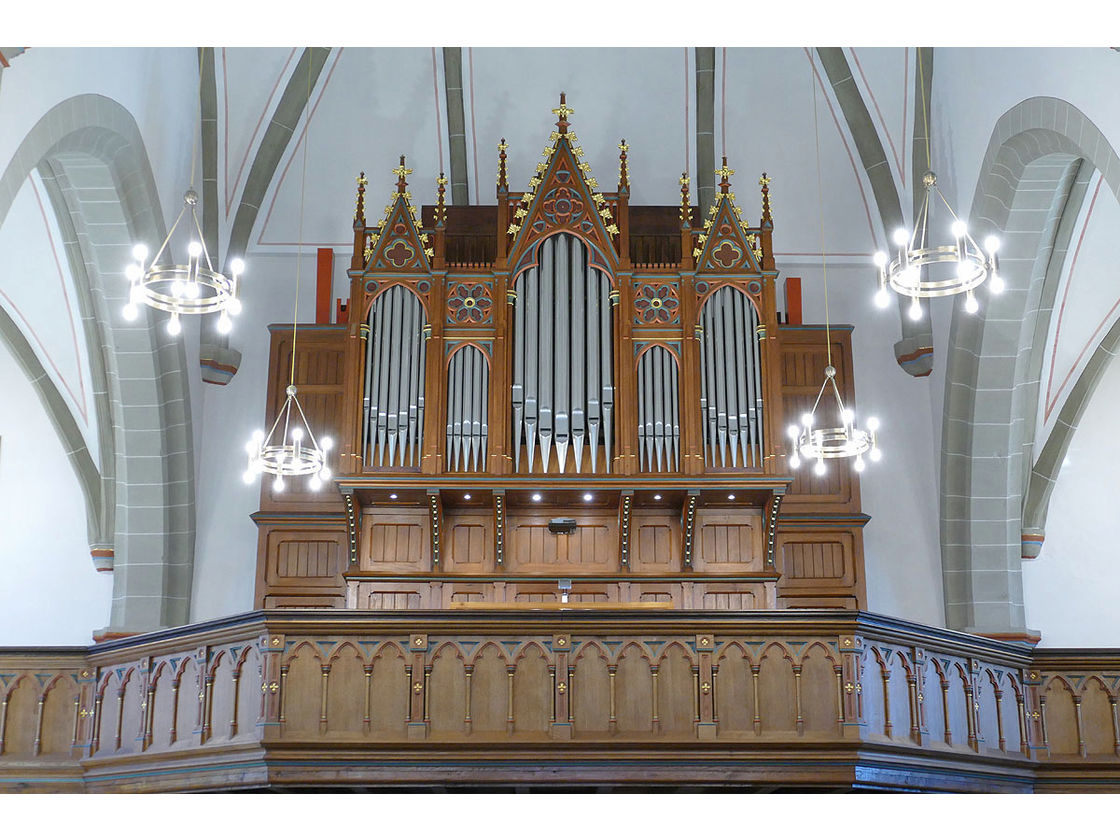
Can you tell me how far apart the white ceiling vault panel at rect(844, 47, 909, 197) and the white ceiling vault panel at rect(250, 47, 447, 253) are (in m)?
5.33

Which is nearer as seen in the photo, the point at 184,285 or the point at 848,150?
the point at 184,285

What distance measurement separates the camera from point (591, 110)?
16766 millimetres

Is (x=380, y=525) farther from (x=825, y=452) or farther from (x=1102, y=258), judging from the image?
(x=1102, y=258)

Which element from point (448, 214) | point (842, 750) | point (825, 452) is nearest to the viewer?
point (842, 750)

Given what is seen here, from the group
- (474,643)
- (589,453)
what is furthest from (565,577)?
(474,643)

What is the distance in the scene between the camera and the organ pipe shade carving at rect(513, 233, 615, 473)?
45.8 ft

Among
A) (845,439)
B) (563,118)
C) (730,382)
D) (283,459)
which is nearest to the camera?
(845,439)

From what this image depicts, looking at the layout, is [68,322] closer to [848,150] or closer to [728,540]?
[728,540]

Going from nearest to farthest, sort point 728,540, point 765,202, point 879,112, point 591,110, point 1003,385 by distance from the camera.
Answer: point 728,540, point 1003,385, point 765,202, point 879,112, point 591,110

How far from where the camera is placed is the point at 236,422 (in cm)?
1602

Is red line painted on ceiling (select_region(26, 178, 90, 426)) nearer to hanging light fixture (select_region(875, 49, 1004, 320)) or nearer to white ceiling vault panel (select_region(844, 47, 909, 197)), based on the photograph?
hanging light fixture (select_region(875, 49, 1004, 320))

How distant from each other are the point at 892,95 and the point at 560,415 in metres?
5.87

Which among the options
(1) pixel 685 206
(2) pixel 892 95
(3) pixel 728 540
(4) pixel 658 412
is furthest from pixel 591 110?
(3) pixel 728 540

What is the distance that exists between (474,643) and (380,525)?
4477 millimetres
